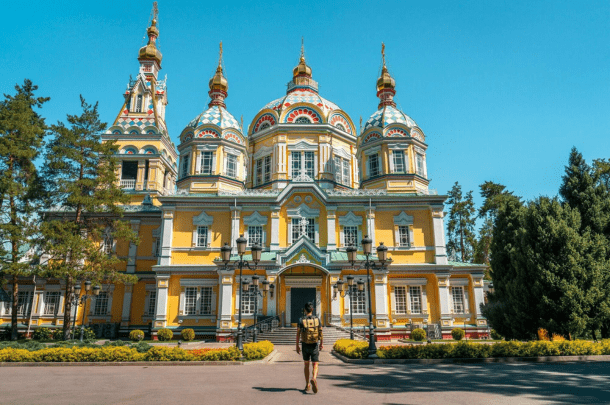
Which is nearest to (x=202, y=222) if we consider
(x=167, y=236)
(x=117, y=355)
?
(x=167, y=236)

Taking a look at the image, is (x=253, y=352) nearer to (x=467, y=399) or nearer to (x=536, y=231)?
(x=467, y=399)

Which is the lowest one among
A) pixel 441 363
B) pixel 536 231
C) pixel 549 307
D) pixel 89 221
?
pixel 441 363

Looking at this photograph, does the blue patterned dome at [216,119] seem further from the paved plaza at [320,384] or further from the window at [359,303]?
the paved plaza at [320,384]

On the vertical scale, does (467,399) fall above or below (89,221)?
below

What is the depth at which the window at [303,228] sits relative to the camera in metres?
27.4

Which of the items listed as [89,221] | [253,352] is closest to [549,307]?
[253,352]

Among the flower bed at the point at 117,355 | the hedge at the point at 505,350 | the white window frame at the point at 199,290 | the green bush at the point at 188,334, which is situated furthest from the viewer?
the white window frame at the point at 199,290

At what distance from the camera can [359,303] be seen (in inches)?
1020

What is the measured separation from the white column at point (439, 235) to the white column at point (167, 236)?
17.5 metres

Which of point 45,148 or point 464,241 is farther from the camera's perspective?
point 464,241

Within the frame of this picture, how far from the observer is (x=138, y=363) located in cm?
1327

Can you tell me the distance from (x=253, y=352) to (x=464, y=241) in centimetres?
3779

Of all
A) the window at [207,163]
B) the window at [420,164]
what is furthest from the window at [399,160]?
the window at [207,163]

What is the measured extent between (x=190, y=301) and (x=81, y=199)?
904 cm
